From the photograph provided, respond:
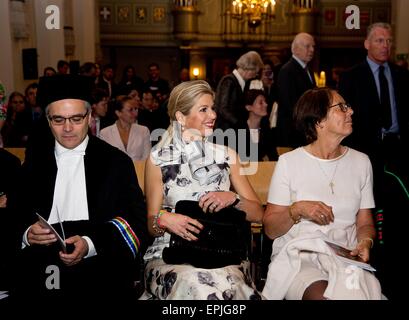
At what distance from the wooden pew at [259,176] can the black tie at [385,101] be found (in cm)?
98

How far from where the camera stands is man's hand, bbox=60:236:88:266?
2957 mm

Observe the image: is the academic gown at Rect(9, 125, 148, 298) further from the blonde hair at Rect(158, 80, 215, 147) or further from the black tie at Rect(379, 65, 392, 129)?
the black tie at Rect(379, 65, 392, 129)

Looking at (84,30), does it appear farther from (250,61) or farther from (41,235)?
(41,235)

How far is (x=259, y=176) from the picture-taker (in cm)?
433

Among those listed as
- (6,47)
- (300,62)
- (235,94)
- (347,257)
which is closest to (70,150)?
(347,257)

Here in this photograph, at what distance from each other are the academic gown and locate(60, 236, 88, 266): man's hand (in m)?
0.09

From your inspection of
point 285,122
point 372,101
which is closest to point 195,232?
point 372,101

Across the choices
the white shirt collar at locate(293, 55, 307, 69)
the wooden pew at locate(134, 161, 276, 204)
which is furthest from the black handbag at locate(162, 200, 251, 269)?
the white shirt collar at locate(293, 55, 307, 69)

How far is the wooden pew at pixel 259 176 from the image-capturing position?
162 inches

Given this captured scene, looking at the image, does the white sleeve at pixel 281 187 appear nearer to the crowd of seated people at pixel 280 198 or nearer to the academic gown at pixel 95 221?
the crowd of seated people at pixel 280 198

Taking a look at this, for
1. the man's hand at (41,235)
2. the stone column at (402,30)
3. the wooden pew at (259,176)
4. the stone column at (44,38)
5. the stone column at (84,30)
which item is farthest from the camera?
the stone column at (84,30)

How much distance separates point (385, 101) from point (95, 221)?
2.71 meters

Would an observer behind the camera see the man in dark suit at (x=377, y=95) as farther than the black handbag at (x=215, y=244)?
Yes

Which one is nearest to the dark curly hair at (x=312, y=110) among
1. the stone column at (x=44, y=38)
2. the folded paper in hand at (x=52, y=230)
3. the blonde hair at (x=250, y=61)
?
the folded paper in hand at (x=52, y=230)
